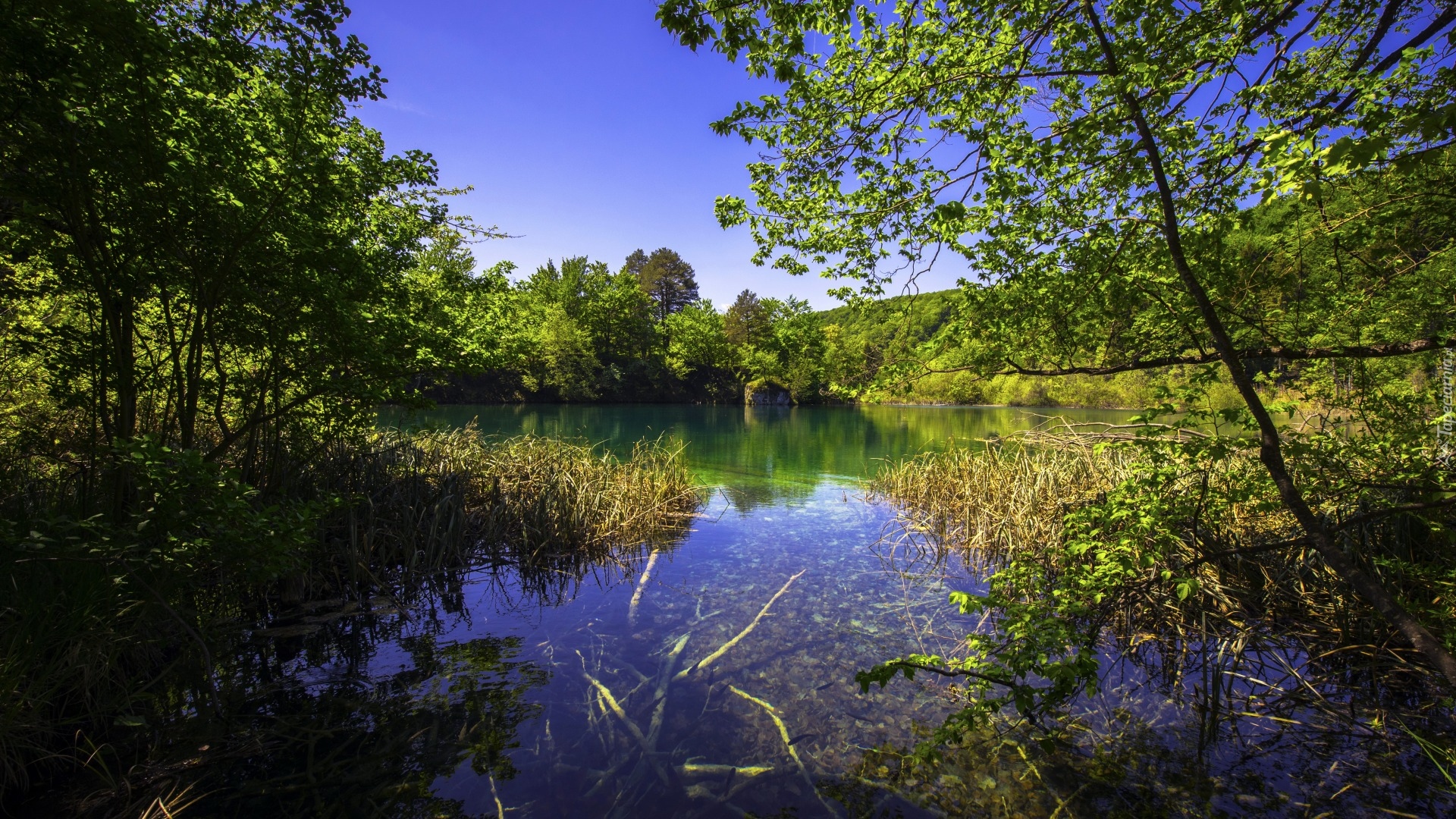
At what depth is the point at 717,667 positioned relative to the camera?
5047 mm

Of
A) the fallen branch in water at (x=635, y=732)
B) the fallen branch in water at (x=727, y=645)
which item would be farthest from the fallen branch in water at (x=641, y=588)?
the fallen branch in water at (x=635, y=732)

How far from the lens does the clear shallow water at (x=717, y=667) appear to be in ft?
11.5

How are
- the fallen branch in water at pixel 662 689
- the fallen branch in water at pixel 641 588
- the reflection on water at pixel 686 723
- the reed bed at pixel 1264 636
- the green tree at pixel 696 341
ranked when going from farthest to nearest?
the green tree at pixel 696 341 → the fallen branch in water at pixel 641 588 → the fallen branch in water at pixel 662 689 → the reed bed at pixel 1264 636 → the reflection on water at pixel 686 723

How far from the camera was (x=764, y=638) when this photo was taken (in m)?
5.61

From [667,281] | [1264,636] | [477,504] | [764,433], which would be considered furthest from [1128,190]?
[667,281]

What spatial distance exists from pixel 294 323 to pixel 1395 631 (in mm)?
8625

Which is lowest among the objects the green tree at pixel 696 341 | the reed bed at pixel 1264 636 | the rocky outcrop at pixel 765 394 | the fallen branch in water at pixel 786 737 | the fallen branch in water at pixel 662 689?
the fallen branch in water at pixel 786 737

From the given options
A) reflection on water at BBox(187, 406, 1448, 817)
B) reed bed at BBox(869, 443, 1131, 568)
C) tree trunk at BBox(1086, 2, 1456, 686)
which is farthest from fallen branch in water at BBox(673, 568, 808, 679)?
tree trunk at BBox(1086, 2, 1456, 686)

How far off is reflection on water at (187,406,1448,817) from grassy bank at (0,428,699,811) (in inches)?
10.6

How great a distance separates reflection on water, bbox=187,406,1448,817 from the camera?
3.30 metres

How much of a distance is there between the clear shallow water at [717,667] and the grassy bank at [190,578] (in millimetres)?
844

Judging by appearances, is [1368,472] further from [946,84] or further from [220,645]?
[220,645]

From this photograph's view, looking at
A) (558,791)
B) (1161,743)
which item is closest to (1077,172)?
(1161,743)

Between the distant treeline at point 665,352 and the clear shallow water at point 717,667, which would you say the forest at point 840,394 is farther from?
the distant treeline at point 665,352
